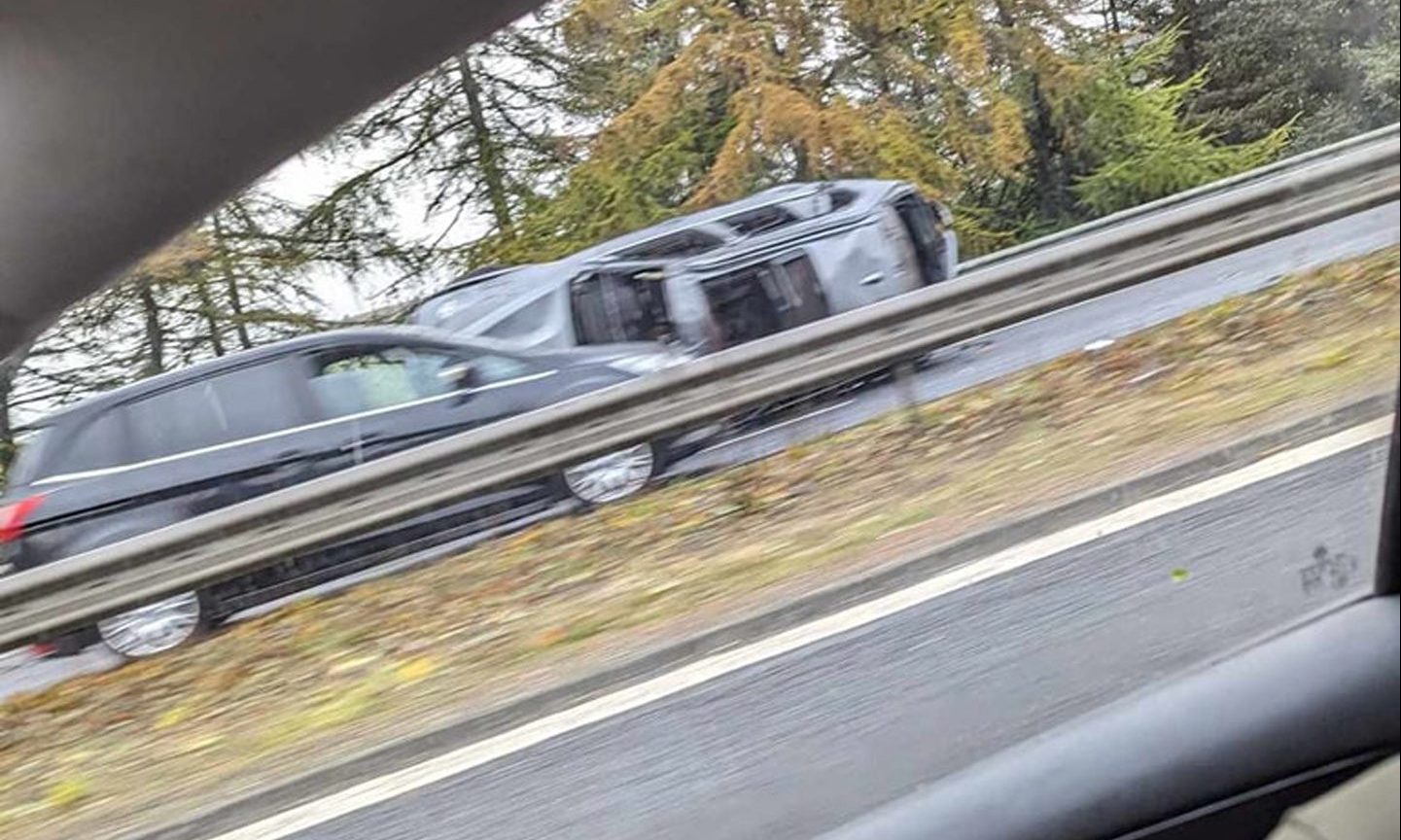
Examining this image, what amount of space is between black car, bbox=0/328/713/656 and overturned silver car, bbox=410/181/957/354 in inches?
2.6

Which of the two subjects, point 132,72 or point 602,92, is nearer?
point 132,72

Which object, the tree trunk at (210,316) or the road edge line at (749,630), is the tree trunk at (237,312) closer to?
the tree trunk at (210,316)

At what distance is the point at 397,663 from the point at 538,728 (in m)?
0.28

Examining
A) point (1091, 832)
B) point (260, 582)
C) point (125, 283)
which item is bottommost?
point (1091, 832)

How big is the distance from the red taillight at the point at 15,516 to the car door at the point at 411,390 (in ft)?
1.57

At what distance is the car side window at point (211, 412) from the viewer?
7.54 feet

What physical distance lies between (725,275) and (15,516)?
1.27 meters

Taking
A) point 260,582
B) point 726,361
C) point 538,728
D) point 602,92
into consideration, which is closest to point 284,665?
point 260,582

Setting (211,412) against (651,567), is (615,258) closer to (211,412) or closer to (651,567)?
(651,567)

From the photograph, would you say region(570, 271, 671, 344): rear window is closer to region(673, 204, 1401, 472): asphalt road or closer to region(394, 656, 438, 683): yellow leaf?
region(673, 204, 1401, 472): asphalt road

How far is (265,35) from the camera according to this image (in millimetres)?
1749

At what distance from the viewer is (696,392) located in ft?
8.41

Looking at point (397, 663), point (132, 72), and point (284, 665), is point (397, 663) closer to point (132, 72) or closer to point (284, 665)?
point (284, 665)

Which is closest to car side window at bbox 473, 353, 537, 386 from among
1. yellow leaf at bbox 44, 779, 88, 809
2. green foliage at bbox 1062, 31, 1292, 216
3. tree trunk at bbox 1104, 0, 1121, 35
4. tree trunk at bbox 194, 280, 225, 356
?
tree trunk at bbox 194, 280, 225, 356
